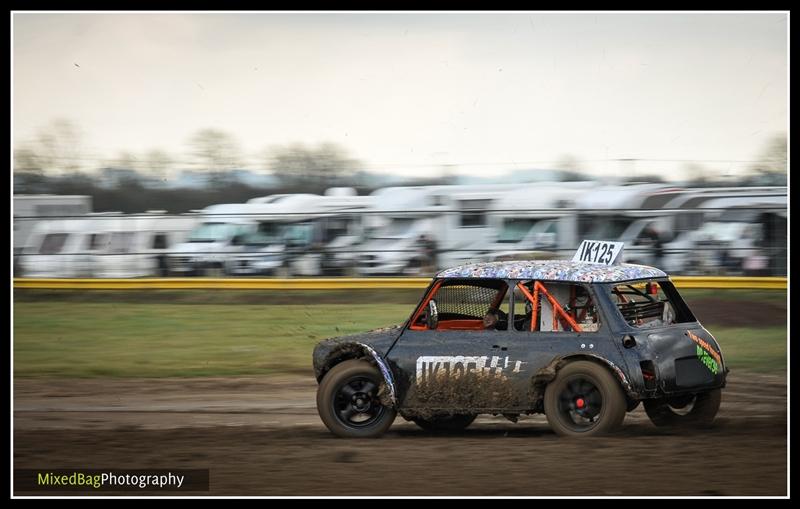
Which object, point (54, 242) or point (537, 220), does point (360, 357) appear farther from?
point (54, 242)

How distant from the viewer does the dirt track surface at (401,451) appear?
7.95 m

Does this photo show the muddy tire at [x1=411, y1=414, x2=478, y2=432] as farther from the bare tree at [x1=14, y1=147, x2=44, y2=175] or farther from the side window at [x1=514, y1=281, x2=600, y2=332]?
the bare tree at [x1=14, y1=147, x2=44, y2=175]

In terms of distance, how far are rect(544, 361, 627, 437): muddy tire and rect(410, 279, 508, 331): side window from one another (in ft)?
2.77

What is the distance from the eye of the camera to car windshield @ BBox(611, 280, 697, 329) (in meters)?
9.48

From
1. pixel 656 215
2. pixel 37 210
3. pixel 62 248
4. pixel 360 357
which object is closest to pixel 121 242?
pixel 62 248

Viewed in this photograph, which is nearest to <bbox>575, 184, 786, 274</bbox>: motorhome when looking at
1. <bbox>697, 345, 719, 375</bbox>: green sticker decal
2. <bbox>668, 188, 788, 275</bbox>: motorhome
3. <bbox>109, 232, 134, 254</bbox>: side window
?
<bbox>668, 188, 788, 275</bbox>: motorhome

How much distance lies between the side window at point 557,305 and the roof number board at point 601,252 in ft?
1.62

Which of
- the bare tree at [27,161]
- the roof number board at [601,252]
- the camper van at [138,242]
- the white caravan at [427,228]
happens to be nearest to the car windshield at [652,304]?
the roof number board at [601,252]

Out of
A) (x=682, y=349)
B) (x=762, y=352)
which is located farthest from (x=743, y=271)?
(x=682, y=349)

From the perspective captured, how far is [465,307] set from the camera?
33.1 feet

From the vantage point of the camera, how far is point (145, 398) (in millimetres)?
12977

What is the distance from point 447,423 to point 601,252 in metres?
2.11

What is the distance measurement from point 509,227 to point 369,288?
10.4 ft

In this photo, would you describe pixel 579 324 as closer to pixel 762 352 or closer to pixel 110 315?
pixel 762 352
